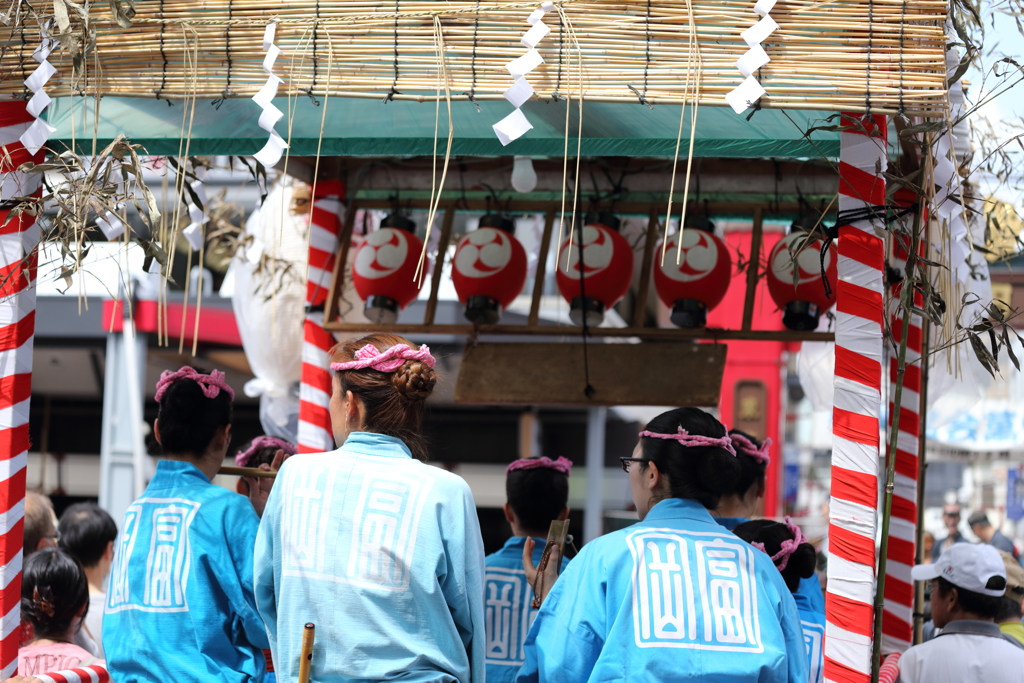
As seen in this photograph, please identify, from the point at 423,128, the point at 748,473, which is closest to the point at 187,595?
the point at 423,128

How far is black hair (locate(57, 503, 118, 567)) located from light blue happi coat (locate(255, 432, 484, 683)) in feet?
6.32

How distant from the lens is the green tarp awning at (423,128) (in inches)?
112

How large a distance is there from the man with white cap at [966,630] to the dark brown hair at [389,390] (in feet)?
6.04

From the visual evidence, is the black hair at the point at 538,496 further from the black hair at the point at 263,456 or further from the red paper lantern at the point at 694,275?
the red paper lantern at the point at 694,275

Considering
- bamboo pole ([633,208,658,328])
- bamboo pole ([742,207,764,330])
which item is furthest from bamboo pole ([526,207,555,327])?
bamboo pole ([742,207,764,330])

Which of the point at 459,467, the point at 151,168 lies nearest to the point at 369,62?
the point at 151,168

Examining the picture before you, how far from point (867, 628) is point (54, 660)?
223 centimetres

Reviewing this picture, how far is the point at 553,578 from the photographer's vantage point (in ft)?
7.88

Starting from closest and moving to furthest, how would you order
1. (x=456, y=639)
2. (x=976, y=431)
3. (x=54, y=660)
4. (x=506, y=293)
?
(x=456, y=639) → (x=54, y=660) → (x=506, y=293) → (x=976, y=431)

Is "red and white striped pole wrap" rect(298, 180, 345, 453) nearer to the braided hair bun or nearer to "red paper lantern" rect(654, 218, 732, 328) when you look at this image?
"red paper lantern" rect(654, 218, 732, 328)

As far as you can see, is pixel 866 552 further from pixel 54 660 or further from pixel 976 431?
pixel 976 431

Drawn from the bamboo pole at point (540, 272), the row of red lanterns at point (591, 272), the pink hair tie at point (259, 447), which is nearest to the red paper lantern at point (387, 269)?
the row of red lanterns at point (591, 272)

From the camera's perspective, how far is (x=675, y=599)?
2.11 m

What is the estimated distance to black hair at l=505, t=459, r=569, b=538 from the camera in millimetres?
3125
